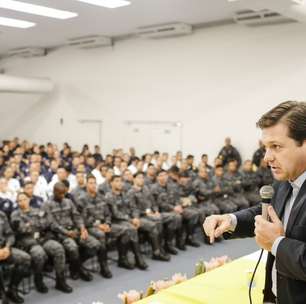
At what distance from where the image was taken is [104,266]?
5.81 m

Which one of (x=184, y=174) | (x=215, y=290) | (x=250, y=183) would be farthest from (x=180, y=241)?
(x=215, y=290)

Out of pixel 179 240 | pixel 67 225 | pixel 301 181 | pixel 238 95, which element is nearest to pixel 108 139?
pixel 238 95

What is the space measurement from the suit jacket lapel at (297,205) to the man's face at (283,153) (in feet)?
0.20

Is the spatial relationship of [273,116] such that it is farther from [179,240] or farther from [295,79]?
[295,79]

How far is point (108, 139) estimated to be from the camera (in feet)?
43.5

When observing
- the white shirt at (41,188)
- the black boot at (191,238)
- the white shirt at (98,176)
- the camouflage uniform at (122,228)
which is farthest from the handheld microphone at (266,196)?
the white shirt at (98,176)

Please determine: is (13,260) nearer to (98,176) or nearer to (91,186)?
(91,186)

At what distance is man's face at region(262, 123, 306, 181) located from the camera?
1.47m

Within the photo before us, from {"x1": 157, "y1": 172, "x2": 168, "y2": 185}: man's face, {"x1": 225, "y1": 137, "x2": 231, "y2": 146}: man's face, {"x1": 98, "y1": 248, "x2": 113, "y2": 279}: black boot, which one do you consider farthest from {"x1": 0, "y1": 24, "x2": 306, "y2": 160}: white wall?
{"x1": 98, "y1": 248, "x2": 113, "y2": 279}: black boot

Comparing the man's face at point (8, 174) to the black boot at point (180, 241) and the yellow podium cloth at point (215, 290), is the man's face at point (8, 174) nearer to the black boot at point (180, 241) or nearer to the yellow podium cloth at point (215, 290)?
the black boot at point (180, 241)

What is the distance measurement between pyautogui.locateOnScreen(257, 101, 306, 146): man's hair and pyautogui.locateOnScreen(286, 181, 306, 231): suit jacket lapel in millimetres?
179

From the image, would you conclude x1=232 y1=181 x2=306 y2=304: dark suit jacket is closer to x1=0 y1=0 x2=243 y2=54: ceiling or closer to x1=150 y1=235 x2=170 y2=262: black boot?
x1=150 y1=235 x2=170 y2=262: black boot

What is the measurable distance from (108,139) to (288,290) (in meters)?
11.9

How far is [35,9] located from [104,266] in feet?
19.2
